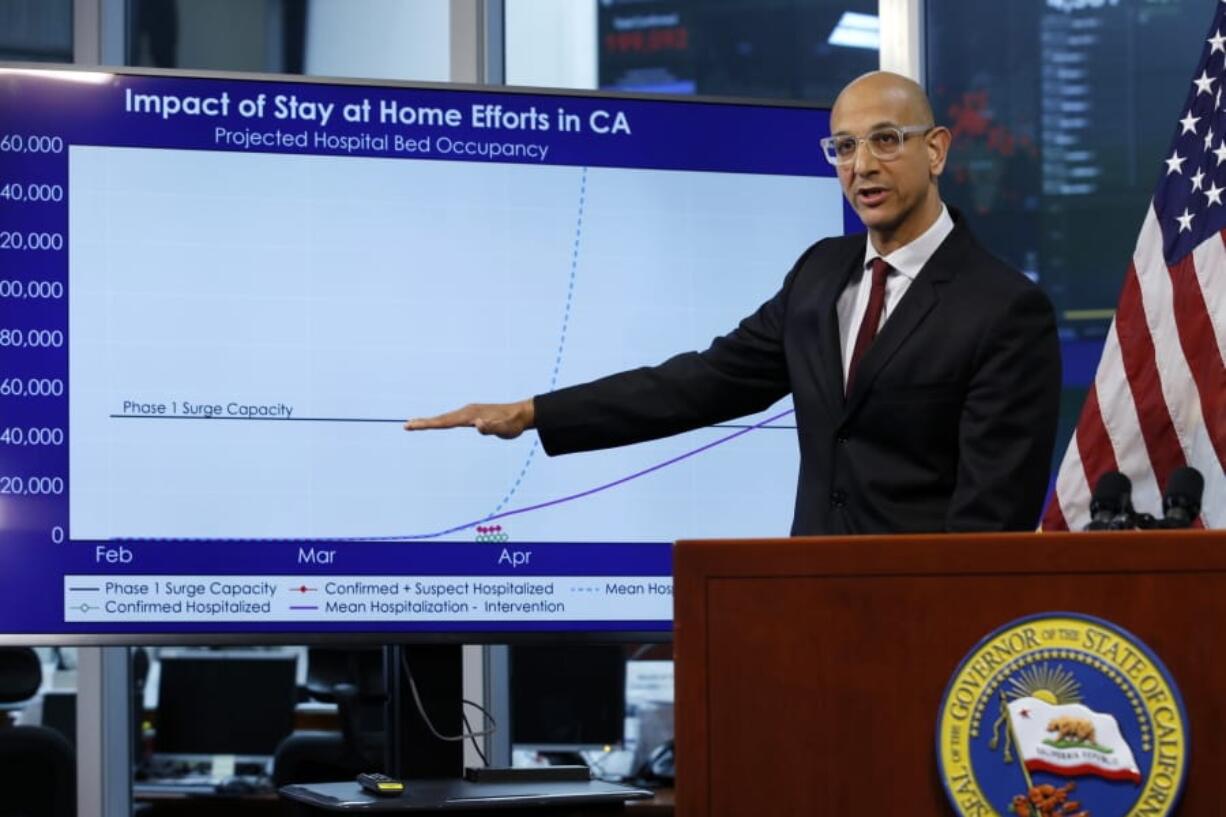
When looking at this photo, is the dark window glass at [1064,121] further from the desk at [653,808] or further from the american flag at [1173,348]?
the desk at [653,808]

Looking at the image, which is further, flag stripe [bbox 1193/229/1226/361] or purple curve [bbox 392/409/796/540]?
flag stripe [bbox 1193/229/1226/361]

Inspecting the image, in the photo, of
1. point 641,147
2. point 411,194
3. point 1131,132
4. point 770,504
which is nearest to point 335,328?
Result: point 411,194

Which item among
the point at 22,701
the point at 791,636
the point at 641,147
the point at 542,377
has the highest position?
the point at 641,147

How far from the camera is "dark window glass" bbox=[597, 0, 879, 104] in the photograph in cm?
471

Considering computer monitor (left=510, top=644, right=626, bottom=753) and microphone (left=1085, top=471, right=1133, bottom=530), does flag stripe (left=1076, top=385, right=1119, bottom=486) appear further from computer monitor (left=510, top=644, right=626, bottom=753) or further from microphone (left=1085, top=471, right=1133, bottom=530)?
microphone (left=1085, top=471, right=1133, bottom=530)

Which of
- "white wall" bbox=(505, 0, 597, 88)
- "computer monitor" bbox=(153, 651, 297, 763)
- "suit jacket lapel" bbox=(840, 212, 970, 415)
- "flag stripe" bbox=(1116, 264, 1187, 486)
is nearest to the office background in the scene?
"white wall" bbox=(505, 0, 597, 88)

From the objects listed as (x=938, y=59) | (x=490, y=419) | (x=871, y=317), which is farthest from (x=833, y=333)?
(x=938, y=59)

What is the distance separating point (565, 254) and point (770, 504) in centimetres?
65

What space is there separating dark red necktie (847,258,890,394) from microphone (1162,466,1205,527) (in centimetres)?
56

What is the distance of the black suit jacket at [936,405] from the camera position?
2211mm

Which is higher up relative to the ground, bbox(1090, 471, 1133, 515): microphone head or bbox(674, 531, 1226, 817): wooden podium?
bbox(1090, 471, 1133, 515): microphone head

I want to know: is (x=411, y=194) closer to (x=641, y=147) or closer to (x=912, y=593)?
(x=641, y=147)

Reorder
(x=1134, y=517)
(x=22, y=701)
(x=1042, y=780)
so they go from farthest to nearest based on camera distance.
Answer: (x=22, y=701), (x=1134, y=517), (x=1042, y=780)

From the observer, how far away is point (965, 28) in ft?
15.4
